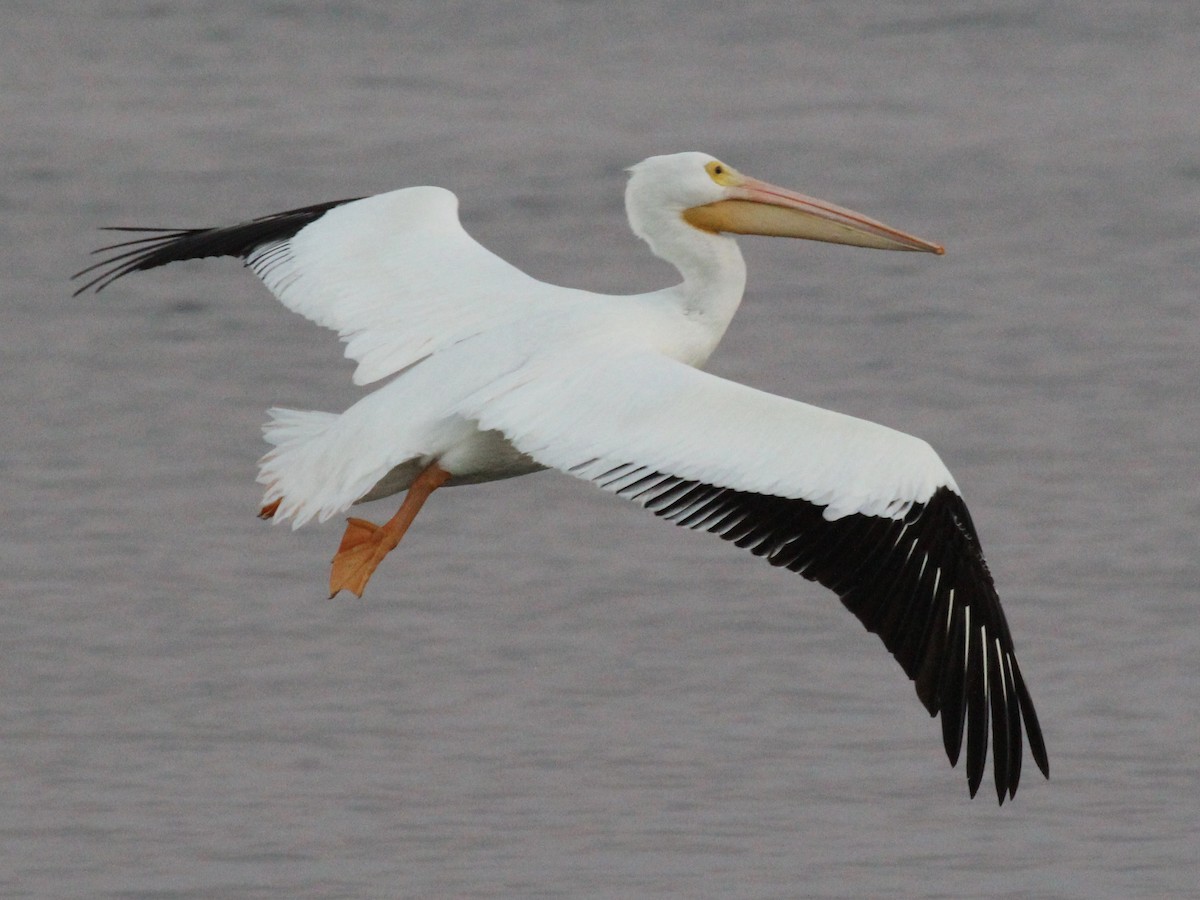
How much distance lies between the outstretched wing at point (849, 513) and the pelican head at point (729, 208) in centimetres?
113

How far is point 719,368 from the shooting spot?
10.9m

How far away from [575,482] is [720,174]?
103 inches

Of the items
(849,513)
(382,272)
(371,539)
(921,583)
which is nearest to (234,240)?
(382,272)

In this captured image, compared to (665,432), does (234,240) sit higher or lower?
lower

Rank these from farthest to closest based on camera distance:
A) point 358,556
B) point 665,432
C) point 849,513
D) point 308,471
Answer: point 358,556, point 308,471, point 665,432, point 849,513

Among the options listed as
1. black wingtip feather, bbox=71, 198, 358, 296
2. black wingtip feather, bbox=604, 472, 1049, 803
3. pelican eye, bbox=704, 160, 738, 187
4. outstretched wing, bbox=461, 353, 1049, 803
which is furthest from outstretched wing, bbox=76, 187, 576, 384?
black wingtip feather, bbox=604, 472, 1049, 803

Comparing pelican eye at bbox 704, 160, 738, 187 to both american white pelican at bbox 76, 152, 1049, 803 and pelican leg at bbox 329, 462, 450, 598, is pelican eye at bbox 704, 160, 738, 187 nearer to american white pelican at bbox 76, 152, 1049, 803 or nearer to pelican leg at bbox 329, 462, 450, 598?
american white pelican at bbox 76, 152, 1049, 803

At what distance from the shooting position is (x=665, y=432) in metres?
6.50

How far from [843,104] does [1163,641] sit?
20.6 feet

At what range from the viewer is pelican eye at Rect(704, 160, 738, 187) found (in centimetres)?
767

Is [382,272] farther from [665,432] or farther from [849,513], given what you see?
[849,513]

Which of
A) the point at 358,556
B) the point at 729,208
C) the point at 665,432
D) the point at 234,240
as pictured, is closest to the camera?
the point at 665,432

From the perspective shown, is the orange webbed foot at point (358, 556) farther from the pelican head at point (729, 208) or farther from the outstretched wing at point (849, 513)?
the pelican head at point (729, 208)

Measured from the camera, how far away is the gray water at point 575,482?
7645 millimetres
